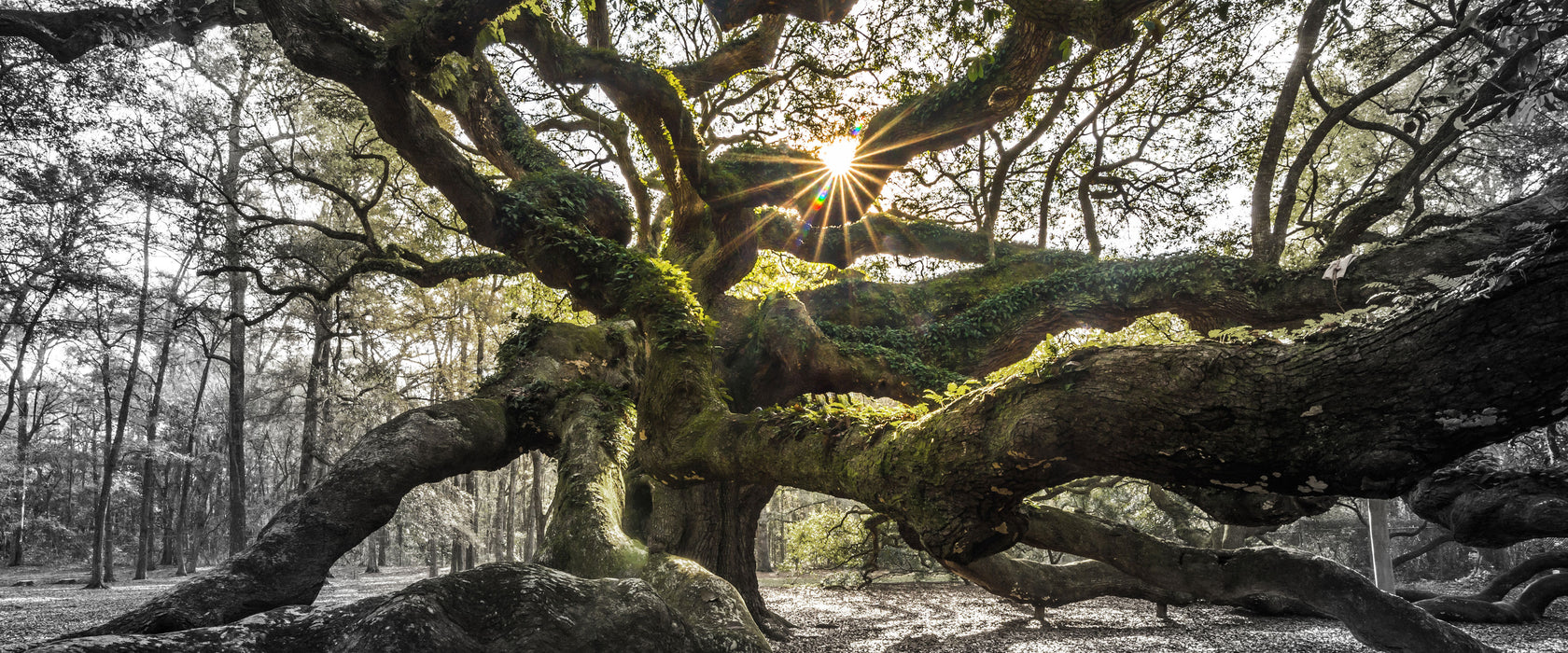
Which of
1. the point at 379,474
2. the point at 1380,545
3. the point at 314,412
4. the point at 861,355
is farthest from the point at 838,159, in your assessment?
the point at 314,412

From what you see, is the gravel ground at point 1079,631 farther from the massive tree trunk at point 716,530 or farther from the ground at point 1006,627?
the massive tree trunk at point 716,530

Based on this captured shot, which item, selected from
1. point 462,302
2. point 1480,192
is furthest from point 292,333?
point 1480,192

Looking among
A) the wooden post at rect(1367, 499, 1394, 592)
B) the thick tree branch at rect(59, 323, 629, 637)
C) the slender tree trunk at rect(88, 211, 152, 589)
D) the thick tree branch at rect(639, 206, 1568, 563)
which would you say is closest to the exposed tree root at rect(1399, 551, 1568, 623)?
the wooden post at rect(1367, 499, 1394, 592)

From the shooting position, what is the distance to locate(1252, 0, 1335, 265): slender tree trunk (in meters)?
7.04

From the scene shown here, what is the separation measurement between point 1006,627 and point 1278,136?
259 inches

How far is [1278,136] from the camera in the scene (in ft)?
23.1

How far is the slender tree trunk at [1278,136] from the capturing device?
7.04 meters

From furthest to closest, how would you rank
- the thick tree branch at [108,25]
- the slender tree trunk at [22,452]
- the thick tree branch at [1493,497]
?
1. the slender tree trunk at [22,452]
2. the thick tree branch at [108,25]
3. the thick tree branch at [1493,497]

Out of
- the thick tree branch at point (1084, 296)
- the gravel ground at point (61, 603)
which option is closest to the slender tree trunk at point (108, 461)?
the gravel ground at point (61, 603)

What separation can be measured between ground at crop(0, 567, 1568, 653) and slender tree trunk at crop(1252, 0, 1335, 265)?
419 cm

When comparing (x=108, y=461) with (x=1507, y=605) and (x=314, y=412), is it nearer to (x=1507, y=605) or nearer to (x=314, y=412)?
(x=314, y=412)

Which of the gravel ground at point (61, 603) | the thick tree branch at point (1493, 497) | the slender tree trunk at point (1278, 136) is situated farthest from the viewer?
the gravel ground at point (61, 603)

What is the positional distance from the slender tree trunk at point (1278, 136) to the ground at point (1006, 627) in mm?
4188

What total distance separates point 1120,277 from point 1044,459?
549 cm
